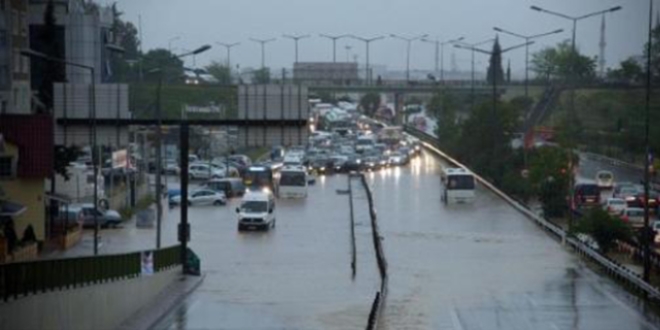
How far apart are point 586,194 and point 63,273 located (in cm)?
2730

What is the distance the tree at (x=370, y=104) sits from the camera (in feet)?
406

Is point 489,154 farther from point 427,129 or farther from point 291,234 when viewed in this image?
point 427,129

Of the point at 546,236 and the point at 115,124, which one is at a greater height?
the point at 115,124

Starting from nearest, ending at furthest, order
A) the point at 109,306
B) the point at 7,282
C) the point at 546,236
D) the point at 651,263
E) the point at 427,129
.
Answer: the point at 7,282
the point at 109,306
the point at 651,263
the point at 546,236
the point at 427,129

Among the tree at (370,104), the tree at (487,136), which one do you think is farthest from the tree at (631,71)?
the tree at (370,104)

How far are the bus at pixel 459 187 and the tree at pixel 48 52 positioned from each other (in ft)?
41.3

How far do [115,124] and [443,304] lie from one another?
7.43m

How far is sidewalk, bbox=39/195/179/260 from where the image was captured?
28.9 meters

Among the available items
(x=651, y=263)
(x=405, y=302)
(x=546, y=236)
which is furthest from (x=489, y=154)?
(x=405, y=302)

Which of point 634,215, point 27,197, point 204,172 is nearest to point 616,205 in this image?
point 634,215

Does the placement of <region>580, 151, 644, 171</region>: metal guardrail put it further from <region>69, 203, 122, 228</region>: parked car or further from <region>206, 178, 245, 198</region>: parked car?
<region>69, 203, 122, 228</region>: parked car

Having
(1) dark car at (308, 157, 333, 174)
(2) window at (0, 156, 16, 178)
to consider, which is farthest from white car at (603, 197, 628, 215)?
(1) dark car at (308, 157, 333, 174)

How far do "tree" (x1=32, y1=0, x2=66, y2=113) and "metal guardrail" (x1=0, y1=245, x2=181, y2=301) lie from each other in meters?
12.8

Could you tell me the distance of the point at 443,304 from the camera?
21.5 m
